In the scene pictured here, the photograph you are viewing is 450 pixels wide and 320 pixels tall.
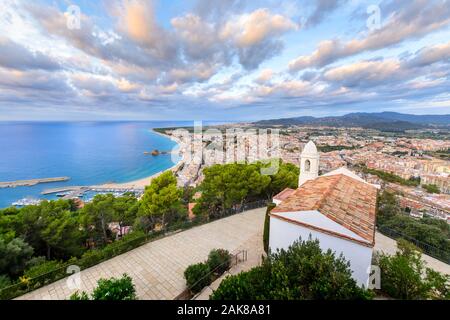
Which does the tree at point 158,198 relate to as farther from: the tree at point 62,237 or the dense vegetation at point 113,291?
the dense vegetation at point 113,291

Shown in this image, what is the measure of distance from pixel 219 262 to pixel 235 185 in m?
6.93

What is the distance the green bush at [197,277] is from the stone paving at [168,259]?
0.49 meters

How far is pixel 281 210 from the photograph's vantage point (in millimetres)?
7344

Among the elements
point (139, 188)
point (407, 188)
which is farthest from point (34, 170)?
point (407, 188)

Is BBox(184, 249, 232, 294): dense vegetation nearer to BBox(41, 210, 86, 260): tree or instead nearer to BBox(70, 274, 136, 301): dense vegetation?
BBox(70, 274, 136, 301): dense vegetation

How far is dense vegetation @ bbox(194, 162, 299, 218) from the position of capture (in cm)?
1409

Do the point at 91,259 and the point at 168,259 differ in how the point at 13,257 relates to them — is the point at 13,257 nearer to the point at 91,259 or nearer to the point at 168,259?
the point at 91,259

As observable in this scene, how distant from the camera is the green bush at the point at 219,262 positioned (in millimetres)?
7355

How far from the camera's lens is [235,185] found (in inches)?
551

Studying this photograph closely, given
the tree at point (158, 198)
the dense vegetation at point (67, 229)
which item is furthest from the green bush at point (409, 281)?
the tree at point (158, 198)

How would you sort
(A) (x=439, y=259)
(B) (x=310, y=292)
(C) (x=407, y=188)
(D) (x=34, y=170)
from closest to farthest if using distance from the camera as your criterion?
(B) (x=310, y=292)
(A) (x=439, y=259)
(C) (x=407, y=188)
(D) (x=34, y=170)

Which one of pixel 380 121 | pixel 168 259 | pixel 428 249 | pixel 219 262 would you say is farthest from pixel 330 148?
pixel 380 121
